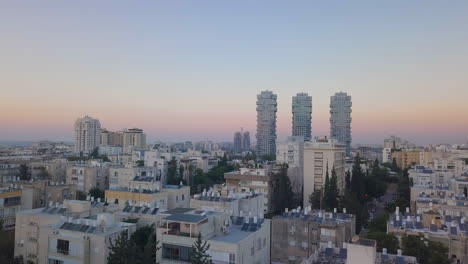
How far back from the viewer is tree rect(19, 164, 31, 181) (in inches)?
1740

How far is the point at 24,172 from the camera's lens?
44406 mm

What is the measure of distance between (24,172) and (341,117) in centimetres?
8291

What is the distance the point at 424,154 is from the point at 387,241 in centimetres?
5601

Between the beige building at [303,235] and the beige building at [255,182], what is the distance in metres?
14.6

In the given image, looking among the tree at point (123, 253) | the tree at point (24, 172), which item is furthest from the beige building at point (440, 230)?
the tree at point (24, 172)

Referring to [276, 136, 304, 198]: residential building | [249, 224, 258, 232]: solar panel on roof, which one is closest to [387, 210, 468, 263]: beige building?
[249, 224, 258, 232]: solar panel on roof

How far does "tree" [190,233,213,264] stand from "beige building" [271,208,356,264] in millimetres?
7553

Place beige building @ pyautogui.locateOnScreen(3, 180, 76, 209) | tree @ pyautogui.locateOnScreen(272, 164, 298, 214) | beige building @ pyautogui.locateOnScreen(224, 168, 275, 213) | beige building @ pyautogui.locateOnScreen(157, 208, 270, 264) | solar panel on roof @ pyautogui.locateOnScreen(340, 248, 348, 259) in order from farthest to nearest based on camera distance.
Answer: beige building @ pyautogui.locateOnScreen(224, 168, 275, 213) < tree @ pyautogui.locateOnScreen(272, 164, 298, 214) < beige building @ pyautogui.locateOnScreen(3, 180, 76, 209) < solar panel on roof @ pyautogui.locateOnScreen(340, 248, 348, 259) < beige building @ pyautogui.locateOnScreen(157, 208, 270, 264)

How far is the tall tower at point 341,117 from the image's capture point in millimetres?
106938

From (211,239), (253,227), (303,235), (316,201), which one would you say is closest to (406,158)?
(316,201)

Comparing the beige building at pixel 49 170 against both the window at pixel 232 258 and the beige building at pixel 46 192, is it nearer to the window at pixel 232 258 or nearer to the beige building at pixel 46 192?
the beige building at pixel 46 192

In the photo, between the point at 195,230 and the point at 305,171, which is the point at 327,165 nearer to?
the point at 305,171

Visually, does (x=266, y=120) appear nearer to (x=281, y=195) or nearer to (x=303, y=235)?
(x=281, y=195)

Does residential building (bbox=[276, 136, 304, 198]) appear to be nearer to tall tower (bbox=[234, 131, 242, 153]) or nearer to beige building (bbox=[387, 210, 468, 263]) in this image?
beige building (bbox=[387, 210, 468, 263])
